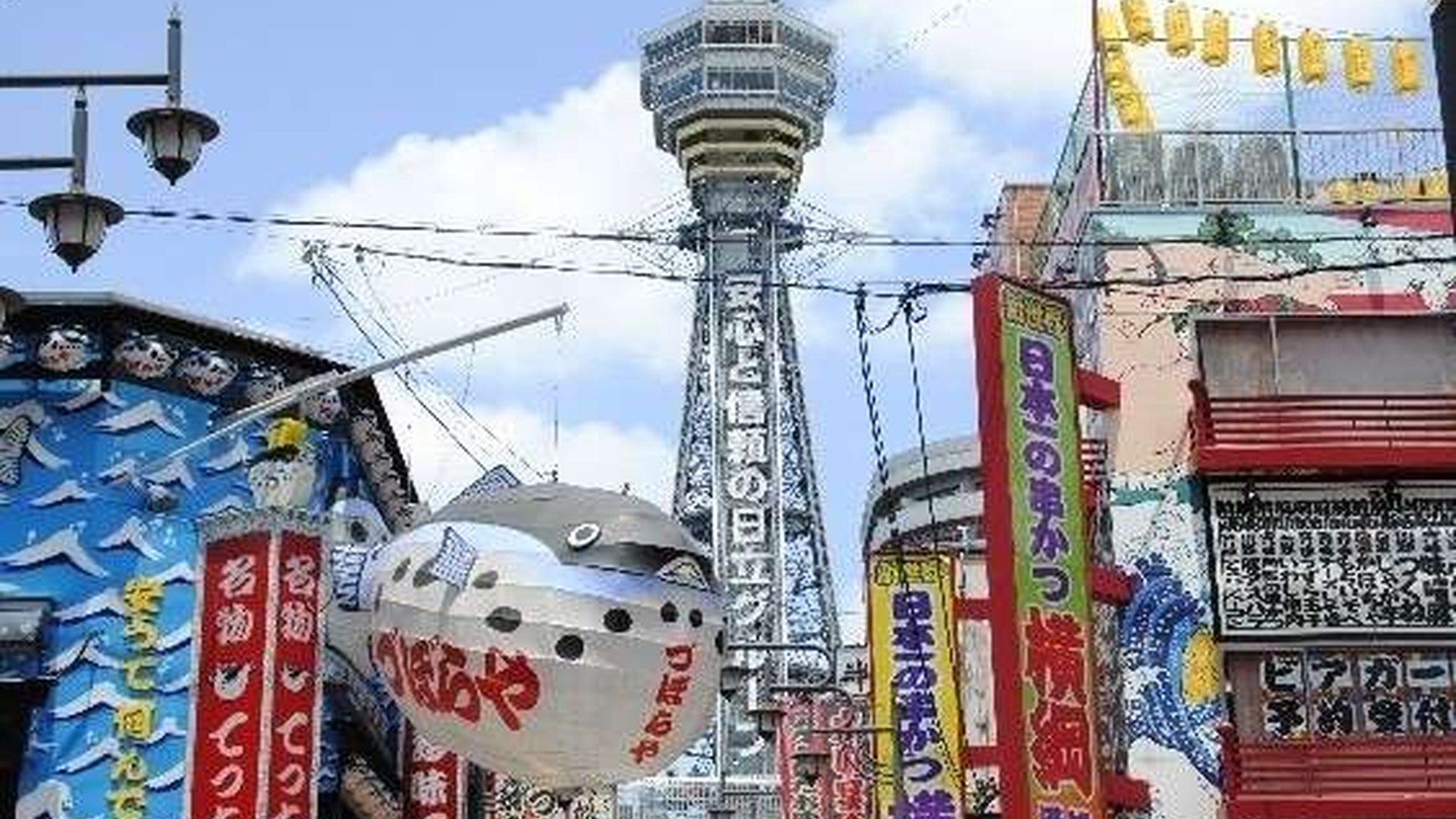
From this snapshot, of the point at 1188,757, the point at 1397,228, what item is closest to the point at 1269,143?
the point at 1397,228

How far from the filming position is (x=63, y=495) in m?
26.2

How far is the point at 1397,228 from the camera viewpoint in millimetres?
33156

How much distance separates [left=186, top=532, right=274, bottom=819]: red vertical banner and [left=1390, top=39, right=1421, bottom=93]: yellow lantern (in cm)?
1984

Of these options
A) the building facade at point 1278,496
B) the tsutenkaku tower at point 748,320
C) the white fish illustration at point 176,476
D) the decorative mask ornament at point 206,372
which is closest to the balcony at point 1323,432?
the building facade at point 1278,496

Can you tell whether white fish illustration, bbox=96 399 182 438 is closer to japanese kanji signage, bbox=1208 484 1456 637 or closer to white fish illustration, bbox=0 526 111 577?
white fish illustration, bbox=0 526 111 577

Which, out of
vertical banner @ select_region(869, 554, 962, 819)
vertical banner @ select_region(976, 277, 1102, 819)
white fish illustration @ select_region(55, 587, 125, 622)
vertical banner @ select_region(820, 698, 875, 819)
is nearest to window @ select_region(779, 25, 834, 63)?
vertical banner @ select_region(820, 698, 875, 819)

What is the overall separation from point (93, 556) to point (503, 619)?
9648 mm

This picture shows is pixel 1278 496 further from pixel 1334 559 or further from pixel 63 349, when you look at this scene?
pixel 63 349

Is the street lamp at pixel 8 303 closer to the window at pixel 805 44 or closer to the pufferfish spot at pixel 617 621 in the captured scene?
the pufferfish spot at pixel 617 621

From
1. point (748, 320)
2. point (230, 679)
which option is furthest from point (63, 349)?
point (748, 320)

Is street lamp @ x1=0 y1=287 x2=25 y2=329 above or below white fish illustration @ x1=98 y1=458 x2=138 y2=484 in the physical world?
below

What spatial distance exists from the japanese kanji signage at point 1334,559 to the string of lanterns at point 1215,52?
37.7 feet

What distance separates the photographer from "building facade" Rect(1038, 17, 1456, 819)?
23.1 metres

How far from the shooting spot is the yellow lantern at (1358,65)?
34.8 metres
